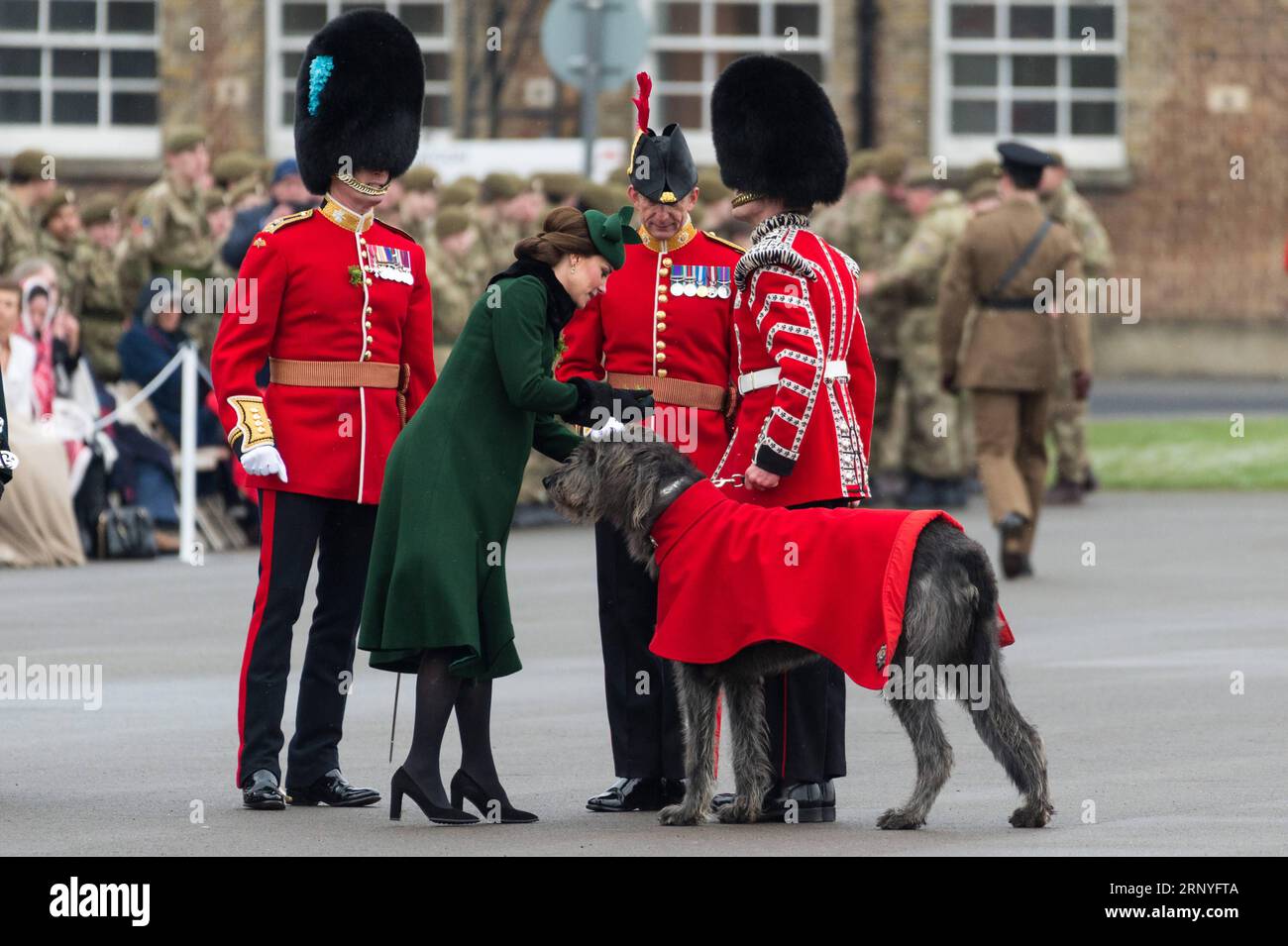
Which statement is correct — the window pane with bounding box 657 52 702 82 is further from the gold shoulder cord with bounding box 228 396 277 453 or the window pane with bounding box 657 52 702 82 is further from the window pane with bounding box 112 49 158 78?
the gold shoulder cord with bounding box 228 396 277 453

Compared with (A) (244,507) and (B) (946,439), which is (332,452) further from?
(B) (946,439)

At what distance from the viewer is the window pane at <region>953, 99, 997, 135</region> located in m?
31.8

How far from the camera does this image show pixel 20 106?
103 ft

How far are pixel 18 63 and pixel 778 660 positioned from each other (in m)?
24.9

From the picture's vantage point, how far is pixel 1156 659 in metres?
12.2

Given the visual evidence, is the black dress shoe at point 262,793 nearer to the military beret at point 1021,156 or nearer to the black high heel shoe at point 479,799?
the black high heel shoe at point 479,799

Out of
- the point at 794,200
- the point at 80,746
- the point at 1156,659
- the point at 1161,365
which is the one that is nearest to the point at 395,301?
the point at 794,200

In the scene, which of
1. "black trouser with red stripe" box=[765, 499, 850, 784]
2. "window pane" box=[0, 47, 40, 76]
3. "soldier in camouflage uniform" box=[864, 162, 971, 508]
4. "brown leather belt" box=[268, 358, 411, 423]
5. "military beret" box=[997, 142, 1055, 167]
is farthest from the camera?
"window pane" box=[0, 47, 40, 76]

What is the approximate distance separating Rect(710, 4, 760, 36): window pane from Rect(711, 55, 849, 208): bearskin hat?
74.2 ft

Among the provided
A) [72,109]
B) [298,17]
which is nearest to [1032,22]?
[298,17]

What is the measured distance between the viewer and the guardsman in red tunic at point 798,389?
8422 millimetres

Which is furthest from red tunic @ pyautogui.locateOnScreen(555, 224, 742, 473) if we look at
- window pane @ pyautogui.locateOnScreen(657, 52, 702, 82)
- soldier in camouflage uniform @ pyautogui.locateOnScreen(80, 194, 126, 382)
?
window pane @ pyautogui.locateOnScreen(657, 52, 702, 82)

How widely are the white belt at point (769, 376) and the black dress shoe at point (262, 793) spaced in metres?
1.90

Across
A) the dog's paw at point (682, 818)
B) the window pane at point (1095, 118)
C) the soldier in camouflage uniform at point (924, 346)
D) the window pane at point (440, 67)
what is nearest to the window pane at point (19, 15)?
the window pane at point (440, 67)
